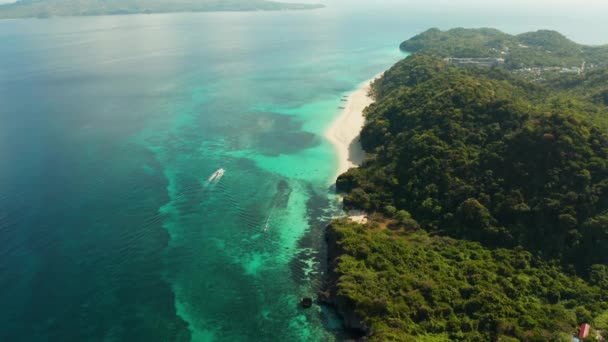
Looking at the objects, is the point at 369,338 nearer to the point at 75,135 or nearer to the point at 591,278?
the point at 591,278

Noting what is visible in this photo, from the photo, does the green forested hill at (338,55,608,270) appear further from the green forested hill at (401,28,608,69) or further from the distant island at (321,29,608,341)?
the green forested hill at (401,28,608,69)

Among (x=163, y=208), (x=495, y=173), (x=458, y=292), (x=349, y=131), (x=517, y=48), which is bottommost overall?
(x=163, y=208)

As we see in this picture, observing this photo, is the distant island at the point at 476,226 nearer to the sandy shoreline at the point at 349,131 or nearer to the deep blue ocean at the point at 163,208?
the sandy shoreline at the point at 349,131

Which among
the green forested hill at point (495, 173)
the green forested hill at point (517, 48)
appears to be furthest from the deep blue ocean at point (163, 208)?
the green forested hill at point (517, 48)

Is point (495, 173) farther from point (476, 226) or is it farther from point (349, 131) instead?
point (349, 131)

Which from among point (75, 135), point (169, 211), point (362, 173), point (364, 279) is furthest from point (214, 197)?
point (75, 135)

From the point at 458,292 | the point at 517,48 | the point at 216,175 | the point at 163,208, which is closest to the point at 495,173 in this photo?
the point at 458,292
